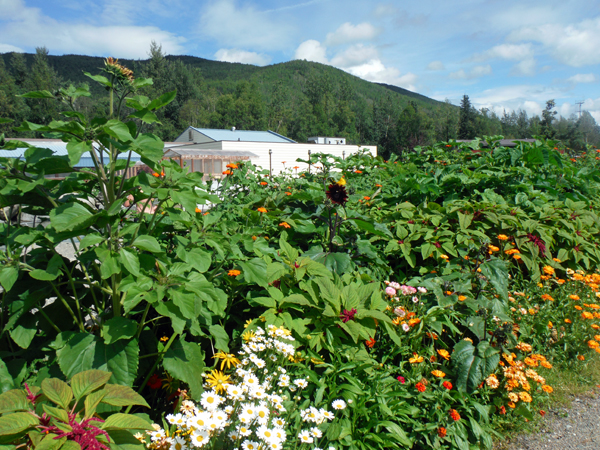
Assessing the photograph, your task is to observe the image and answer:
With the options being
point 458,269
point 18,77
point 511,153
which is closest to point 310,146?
point 511,153

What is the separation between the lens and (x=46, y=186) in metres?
1.48

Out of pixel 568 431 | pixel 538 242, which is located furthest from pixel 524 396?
pixel 538 242

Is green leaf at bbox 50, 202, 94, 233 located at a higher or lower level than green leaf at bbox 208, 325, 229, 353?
higher

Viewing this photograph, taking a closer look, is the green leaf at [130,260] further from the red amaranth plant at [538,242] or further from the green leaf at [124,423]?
the red amaranth plant at [538,242]

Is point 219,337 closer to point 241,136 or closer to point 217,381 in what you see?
point 217,381

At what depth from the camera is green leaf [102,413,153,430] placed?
95cm

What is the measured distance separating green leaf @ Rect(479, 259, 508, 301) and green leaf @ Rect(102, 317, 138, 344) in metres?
2.17

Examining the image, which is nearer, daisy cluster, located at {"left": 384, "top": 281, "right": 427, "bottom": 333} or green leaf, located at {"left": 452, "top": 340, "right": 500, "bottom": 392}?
green leaf, located at {"left": 452, "top": 340, "right": 500, "bottom": 392}

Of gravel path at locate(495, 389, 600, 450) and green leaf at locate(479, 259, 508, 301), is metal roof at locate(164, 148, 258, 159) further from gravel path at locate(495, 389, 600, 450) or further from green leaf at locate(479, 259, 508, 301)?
gravel path at locate(495, 389, 600, 450)

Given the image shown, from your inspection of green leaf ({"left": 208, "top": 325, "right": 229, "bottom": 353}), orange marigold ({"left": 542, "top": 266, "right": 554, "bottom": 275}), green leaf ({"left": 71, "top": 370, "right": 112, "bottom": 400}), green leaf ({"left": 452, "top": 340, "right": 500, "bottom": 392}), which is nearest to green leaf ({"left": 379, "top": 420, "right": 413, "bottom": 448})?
green leaf ({"left": 452, "top": 340, "right": 500, "bottom": 392})

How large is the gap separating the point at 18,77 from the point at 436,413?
208 feet

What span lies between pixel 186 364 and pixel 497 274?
2053 mm

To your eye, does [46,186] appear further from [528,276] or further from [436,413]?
[528,276]

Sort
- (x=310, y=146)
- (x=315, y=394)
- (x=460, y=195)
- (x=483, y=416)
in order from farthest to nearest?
(x=310, y=146) → (x=460, y=195) → (x=483, y=416) → (x=315, y=394)
